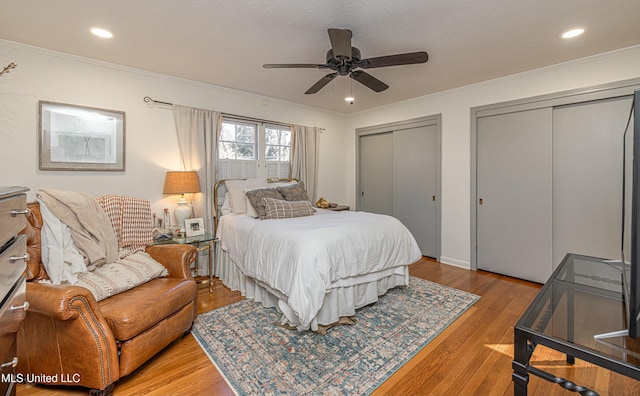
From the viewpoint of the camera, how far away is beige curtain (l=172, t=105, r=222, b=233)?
138 inches

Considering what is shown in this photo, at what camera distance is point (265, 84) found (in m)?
3.70

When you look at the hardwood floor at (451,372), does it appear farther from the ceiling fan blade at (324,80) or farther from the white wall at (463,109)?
the ceiling fan blade at (324,80)

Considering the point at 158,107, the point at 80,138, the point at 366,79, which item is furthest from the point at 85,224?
the point at 366,79

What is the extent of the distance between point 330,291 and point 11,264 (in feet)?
6.10

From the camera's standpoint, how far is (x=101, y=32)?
236 cm

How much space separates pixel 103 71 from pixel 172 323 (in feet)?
8.94

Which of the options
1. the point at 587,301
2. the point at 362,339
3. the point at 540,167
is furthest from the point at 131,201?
the point at 540,167

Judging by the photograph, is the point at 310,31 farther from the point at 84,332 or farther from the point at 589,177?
the point at 589,177

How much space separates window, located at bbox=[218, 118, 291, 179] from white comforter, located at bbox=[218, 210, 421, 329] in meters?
1.14

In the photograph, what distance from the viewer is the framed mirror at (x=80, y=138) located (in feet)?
8.80

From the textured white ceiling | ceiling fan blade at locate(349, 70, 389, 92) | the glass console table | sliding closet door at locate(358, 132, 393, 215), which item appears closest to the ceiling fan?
ceiling fan blade at locate(349, 70, 389, 92)

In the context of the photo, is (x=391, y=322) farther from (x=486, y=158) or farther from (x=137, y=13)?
(x=137, y=13)

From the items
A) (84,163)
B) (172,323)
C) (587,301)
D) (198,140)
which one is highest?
(198,140)

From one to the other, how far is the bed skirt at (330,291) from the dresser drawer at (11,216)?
1.70 metres
